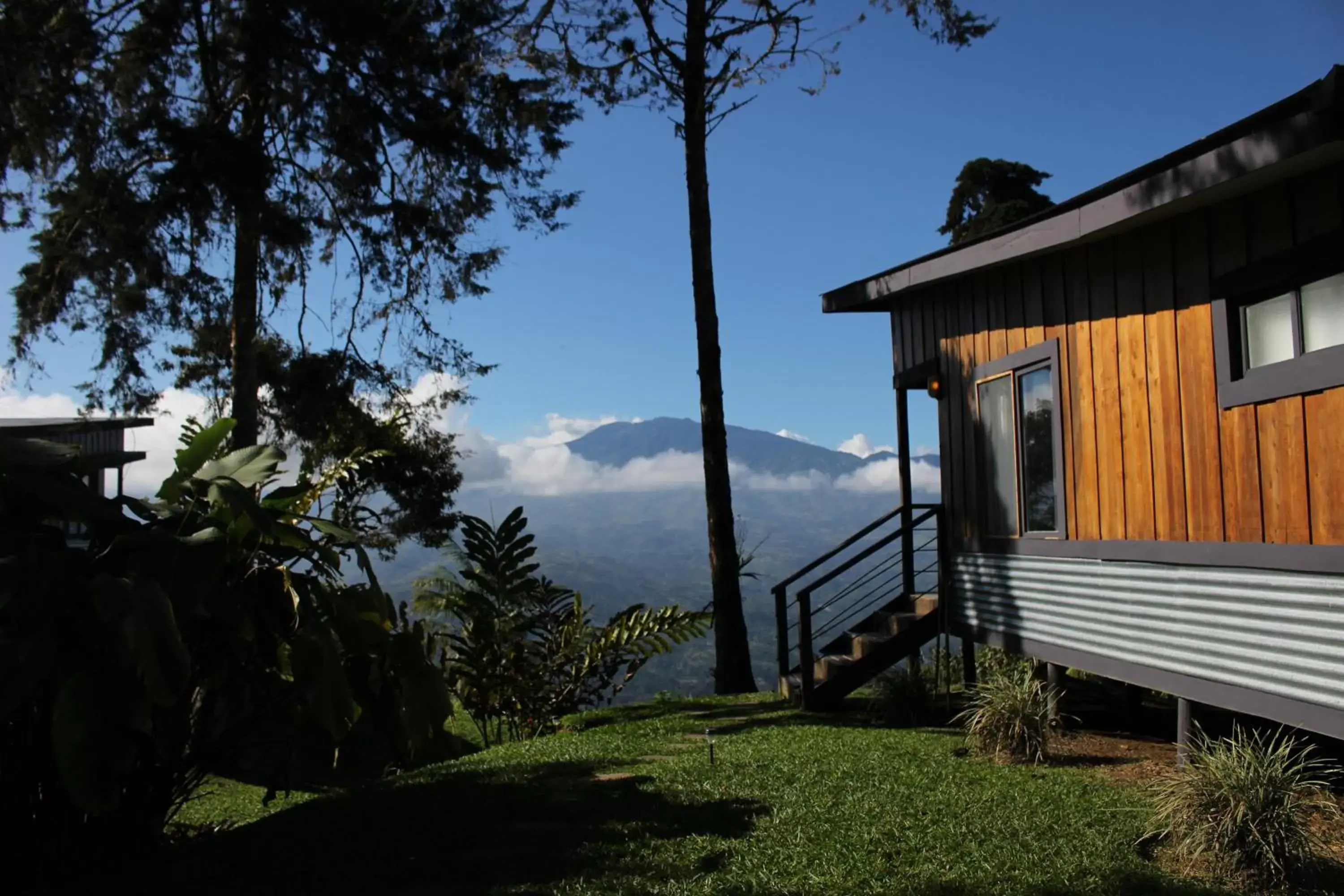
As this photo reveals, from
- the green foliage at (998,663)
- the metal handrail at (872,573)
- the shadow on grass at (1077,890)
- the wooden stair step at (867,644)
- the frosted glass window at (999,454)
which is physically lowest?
the shadow on grass at (1077,890)

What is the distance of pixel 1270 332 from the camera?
240 inches

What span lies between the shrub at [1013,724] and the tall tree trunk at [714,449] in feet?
19.4

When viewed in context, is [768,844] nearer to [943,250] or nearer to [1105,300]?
[1105,300]

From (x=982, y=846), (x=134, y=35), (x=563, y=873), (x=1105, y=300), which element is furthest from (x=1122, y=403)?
(x=134, y=35)

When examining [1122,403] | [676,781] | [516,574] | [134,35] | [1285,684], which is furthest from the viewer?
[134,35]

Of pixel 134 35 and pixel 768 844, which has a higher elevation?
pixel 134 35

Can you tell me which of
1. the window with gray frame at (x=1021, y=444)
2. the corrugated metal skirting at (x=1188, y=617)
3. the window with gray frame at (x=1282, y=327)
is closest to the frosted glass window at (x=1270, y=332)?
the window with gray frame at (x=1282, y=327)

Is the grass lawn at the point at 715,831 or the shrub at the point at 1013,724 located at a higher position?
the shrub at the point at 1013,724

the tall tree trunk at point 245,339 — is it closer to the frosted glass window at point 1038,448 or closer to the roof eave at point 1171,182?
the roof eave at point 1171,182

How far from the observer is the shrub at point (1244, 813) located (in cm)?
483

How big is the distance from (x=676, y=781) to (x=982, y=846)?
2082mm

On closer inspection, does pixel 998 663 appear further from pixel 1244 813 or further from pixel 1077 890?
pixel 1077 890

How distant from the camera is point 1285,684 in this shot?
588cm

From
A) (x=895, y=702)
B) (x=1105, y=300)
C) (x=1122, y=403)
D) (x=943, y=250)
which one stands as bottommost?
(x=895, y=702)
